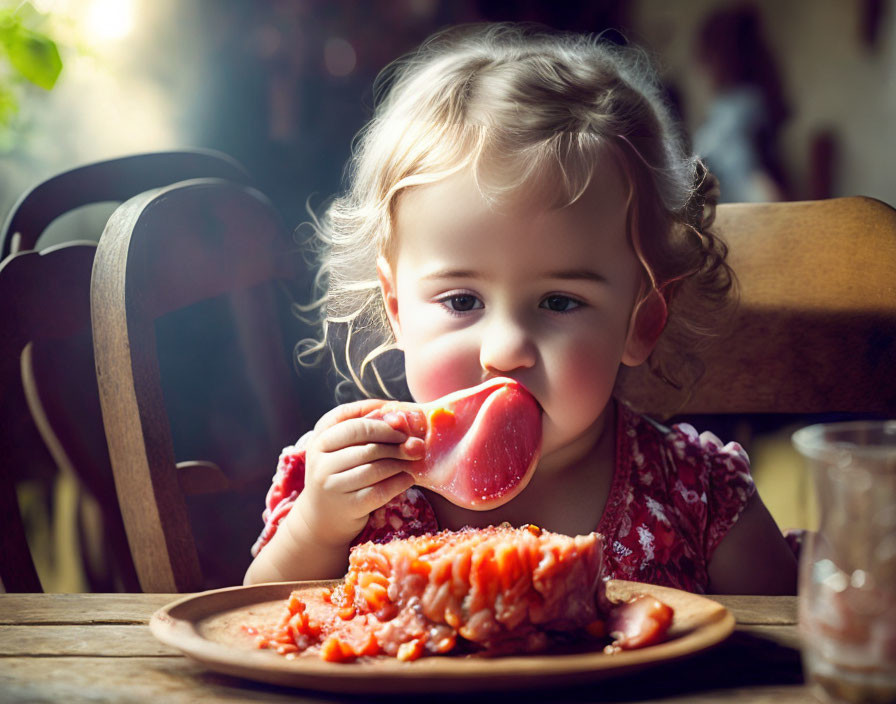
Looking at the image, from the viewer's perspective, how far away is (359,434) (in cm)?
106

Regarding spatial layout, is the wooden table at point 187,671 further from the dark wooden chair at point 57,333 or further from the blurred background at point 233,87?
the blurred background at point 233,87

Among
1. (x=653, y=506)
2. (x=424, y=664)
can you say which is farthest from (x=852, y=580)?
(x=653, y=506)

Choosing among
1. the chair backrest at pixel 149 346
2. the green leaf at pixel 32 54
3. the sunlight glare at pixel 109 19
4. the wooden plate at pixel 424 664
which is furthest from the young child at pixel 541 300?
the sunlight glare at pixel 109 19

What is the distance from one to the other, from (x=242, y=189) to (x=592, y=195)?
605 millimetres

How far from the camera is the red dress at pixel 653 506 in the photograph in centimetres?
138

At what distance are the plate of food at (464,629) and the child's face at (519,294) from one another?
0.36 meters

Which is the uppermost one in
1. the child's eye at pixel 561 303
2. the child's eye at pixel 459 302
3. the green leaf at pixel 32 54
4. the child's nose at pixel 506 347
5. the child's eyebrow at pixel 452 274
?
the green leaf at pixel 32 54

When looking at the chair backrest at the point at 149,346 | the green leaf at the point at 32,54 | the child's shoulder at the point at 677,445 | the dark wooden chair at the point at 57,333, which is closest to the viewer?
the chair backrest at the point at 149,346

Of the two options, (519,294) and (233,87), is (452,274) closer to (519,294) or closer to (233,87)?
(519,294)

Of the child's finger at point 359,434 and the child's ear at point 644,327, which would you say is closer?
the child's finger at point 359,434

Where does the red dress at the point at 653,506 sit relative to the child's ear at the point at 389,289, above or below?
below

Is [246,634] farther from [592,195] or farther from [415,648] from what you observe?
[592,195]

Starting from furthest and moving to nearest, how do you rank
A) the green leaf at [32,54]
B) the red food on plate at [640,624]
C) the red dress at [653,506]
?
the green leaf at [32,54], the red dress at [653,506], the red food on plate at [640,624]

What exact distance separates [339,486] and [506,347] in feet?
0.82
